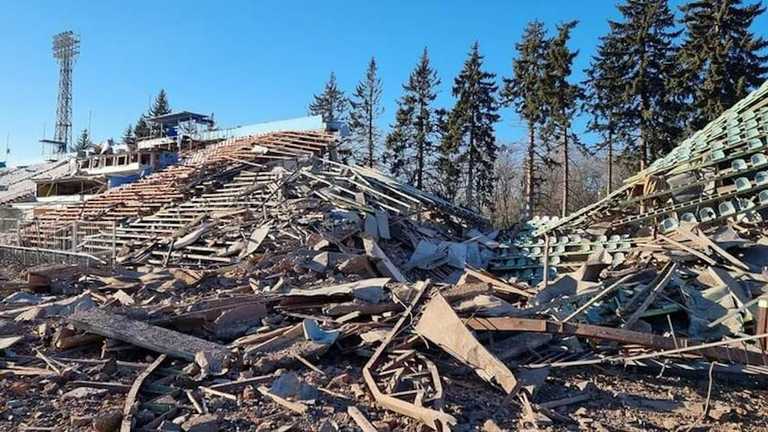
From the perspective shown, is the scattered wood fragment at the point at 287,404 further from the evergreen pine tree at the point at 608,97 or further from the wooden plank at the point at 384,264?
the evergreen pine tree at the point at 608,97

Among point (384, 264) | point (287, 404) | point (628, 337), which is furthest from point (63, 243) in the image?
point (628, 337)

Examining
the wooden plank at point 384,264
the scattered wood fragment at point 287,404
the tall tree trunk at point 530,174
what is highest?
the tall tree trunk at point 530,174

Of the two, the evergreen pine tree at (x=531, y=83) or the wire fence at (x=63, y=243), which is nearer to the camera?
the wire fence at (x=63, y=243)

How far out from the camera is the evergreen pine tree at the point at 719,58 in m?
22.6

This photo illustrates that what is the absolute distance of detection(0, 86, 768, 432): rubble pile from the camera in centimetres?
426

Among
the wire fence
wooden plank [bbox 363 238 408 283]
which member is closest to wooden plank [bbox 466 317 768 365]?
wooden plank [bbox 363 238 408 283]

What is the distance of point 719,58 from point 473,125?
12.9 m

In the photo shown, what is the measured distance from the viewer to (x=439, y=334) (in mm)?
5098

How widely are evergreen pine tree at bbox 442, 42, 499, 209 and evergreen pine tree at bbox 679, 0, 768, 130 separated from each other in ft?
35.1

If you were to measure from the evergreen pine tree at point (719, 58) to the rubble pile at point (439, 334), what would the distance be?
13.4 meters

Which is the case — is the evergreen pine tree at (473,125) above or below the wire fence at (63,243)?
above

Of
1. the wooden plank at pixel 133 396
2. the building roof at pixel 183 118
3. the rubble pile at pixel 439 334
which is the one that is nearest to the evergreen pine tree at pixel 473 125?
the building roof at pixel 183 118

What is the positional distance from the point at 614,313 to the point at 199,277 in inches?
264

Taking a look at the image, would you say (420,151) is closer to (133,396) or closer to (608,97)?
(608,97)
